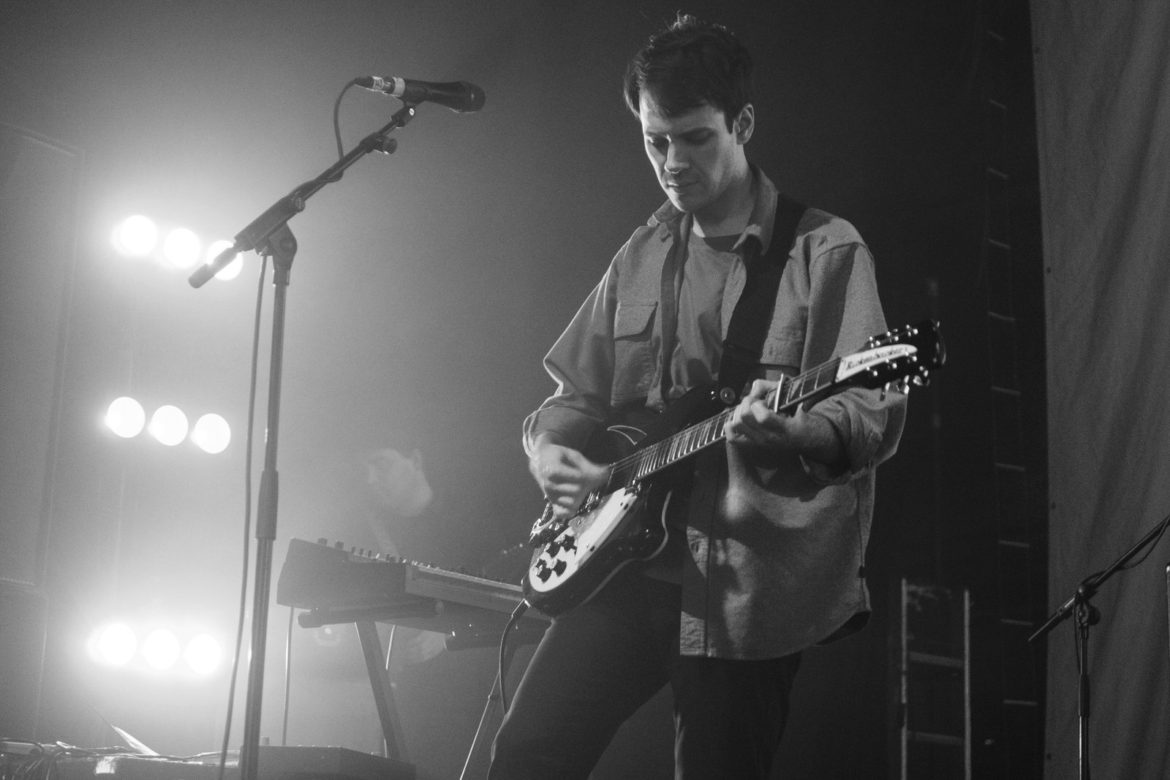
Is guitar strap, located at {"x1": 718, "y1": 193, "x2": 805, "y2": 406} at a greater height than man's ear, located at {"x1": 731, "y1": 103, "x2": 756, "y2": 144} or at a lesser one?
lesser

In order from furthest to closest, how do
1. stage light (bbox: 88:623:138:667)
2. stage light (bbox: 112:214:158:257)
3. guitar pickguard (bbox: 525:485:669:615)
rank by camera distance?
stage light (bbox: 112:214:158:257), stage light (bbox: 88:623:138:667), guitar pickguard (bbox: 525:485:669:615)

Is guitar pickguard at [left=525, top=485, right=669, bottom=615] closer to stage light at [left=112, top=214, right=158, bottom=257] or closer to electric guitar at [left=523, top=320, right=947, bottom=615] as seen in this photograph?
electric guitar at [left=523, top=320, right=947, bottom=615]

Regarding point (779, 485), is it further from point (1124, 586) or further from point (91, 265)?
point (91, 265)

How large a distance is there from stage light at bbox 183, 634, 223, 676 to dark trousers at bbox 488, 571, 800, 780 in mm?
3754

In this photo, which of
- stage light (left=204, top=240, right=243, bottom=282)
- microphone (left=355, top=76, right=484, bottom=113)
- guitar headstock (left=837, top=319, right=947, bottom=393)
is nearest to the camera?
guitar headstock (left=837, top=319, right=947, bottom=393)

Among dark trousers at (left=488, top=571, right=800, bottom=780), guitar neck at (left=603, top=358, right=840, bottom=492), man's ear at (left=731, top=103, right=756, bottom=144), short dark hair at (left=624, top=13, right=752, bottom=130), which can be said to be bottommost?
dark trousers at (left=488, top=571, right=800, bottom=780)

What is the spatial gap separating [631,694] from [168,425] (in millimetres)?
4073

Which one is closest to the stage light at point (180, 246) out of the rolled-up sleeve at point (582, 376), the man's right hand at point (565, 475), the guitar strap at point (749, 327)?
the rolled-up sleeve at point (582, 376)

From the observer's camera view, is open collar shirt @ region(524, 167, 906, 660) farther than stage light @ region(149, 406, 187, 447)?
No

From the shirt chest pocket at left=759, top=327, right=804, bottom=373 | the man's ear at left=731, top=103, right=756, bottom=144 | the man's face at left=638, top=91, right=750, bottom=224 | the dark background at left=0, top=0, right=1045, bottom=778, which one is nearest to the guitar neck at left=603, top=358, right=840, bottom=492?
the shirt chest pocket at left=759, top=327, right=804, bottom=373

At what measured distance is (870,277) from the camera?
77.9 inches

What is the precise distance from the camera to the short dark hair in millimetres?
2105

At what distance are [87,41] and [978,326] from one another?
3.98m

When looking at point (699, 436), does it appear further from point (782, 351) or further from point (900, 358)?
point (900, 358)
